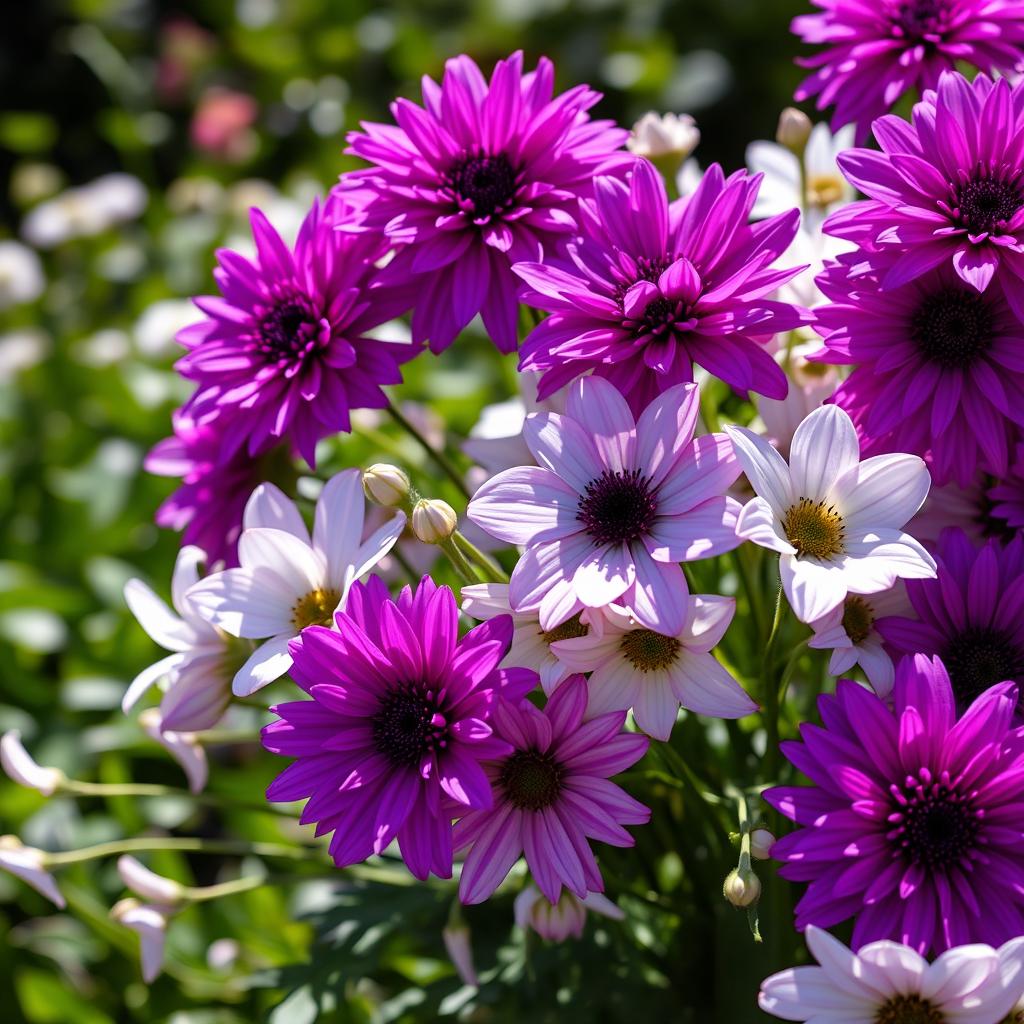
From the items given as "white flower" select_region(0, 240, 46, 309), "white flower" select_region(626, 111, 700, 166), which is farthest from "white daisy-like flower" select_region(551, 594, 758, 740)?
"white flower" select_region(0, 240, 46, 309)

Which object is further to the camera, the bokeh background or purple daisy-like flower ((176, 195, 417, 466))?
the bokeh background

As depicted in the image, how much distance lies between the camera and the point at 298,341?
28.6 inches

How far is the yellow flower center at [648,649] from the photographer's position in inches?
24.7

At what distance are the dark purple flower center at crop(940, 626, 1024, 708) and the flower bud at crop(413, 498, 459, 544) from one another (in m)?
0.27

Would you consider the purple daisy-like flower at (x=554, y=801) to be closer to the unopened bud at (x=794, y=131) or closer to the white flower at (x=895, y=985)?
the white flower at (x=895, y=985)

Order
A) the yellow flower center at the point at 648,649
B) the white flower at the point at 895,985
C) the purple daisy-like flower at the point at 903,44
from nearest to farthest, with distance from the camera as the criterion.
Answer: the white flower at the point at 895,985
the yellow flower center at the point at 648,649
the purple daisy-like flower at the point at 903,44

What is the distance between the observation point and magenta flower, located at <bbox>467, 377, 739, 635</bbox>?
58 centimetres

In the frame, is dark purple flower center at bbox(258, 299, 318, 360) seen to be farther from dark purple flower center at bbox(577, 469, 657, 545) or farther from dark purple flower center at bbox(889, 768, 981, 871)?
dark purple flower center at bbox(889, 768, 981, 871)

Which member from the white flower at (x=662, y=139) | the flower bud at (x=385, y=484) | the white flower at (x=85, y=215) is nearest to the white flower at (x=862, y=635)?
the flower bud at (x=385, y=484)

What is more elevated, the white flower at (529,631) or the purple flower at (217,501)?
the purple flower at (217,501)

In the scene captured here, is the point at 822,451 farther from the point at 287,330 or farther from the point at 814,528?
the point at 287,330

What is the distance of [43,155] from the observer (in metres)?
2.51

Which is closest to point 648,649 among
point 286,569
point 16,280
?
point 286,569

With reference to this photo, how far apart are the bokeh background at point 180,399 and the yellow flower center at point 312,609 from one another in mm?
179
